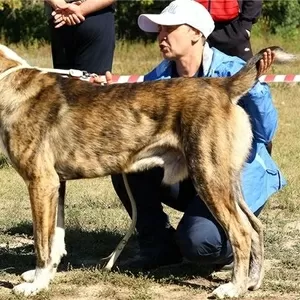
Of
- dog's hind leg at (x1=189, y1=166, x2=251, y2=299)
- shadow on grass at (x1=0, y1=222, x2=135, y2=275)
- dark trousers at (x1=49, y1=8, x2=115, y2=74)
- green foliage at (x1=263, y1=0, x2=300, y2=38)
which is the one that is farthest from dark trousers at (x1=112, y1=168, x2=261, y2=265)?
green foliage at (x1=263, y1=0, x2=300, y2=38)

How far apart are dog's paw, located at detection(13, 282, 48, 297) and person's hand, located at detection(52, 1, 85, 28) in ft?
6.88

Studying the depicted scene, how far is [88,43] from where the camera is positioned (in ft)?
21.1

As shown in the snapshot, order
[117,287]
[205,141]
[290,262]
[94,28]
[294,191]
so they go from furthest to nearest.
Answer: [294,191] → [94,28] → [290,262] → [117,287] → [205,141]

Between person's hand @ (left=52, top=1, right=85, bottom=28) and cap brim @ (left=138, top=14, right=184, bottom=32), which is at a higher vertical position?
cap brim @ (left=138, top=14, right=184, bottom=32)

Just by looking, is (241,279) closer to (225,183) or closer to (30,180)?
(225,183)

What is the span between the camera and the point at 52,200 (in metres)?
5.00

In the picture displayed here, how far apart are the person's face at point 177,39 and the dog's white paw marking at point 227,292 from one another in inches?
57.9

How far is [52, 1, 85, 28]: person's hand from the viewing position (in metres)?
6.16

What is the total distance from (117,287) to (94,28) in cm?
216

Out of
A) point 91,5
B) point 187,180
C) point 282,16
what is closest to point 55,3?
point 91,5

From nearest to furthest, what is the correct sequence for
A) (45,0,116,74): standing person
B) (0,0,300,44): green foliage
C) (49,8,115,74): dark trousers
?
(45,0,116,74): standing person < (49,8,115,74): dark trousers < (0,0,300,44): green foliage

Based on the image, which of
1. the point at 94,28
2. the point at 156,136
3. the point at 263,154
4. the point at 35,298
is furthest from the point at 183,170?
the point at 94,28

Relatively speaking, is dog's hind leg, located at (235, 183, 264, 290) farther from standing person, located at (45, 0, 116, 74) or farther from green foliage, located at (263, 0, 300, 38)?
green foliage, located at (263, 0, 300, 38)

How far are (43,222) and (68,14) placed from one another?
1843 millimetres
